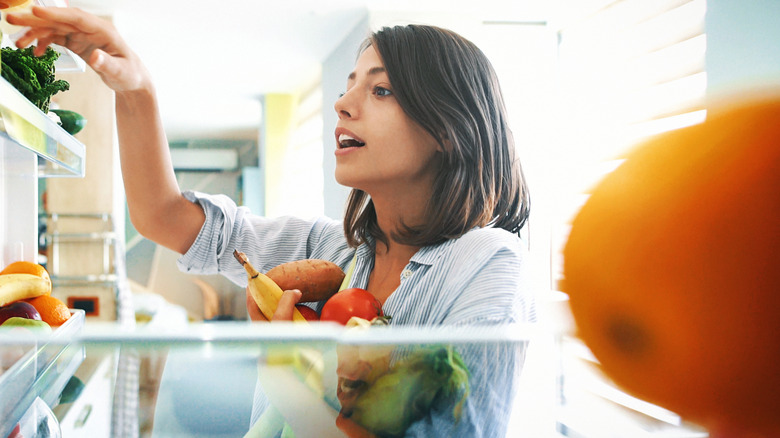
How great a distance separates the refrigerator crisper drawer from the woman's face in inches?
12.4

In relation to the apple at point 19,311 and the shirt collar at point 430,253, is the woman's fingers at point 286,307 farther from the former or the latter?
the apple at point 19,311

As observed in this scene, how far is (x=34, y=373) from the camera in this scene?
0.72ft

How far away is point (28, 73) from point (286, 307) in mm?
338

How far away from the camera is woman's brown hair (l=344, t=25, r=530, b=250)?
51 centimetres

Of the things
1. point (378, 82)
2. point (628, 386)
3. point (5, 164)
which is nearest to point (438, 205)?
point (378, 82)

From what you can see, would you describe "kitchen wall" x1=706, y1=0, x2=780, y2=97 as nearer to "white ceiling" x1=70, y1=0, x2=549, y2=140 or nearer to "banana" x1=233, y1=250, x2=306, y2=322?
"banana" x1=233, y1=250, x2=306, y2=322

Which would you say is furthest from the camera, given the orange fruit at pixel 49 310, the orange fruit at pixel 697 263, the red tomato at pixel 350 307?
the orange fruit at pixel 49 310

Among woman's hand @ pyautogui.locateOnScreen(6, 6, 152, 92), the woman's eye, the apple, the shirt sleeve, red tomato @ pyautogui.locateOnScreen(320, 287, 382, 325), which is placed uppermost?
woman's hand @ pyautogui.locateOnScreen(6, 6, 152, 92)

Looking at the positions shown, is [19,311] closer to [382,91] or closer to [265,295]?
[265,295]

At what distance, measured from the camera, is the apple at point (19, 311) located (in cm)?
51

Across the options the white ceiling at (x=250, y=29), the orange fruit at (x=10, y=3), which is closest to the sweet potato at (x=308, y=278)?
the orange fruit at (x=10, y=3)

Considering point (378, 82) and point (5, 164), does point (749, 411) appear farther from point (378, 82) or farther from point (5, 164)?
point (5, 164)

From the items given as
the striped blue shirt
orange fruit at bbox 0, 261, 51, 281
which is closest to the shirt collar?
the striped blue shirt

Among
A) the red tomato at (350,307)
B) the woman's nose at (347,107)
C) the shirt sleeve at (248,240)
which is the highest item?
the woman's nose at (347,107)
